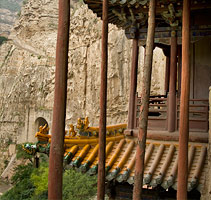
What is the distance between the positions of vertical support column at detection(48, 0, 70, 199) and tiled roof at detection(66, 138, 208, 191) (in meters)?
2.11

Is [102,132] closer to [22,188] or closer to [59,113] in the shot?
[59,113]

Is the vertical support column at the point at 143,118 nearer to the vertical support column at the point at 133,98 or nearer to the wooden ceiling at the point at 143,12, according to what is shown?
the wooden ceiling at the point at 143,12

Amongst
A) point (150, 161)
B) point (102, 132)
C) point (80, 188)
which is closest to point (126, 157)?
point (150, 161)

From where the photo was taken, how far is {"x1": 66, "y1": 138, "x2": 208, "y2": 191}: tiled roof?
4.59m

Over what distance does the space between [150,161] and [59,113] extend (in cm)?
260

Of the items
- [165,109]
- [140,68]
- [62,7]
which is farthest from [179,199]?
[140,68]

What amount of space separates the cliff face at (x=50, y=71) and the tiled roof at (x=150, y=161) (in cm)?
1371

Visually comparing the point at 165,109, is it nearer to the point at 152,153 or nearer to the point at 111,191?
the point at 152,153

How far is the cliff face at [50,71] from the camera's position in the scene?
67.8 ft

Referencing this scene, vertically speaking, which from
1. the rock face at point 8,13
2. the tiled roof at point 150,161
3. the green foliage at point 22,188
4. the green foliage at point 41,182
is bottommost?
the green foliage at point 22,188

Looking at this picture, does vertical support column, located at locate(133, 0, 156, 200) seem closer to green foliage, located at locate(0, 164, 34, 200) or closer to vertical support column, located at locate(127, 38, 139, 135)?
vertical support column, located at locate(127, 38, 139, 135)

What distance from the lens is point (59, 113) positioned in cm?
294

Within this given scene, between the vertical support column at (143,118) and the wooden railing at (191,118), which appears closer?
the vertical support column at (143,118)

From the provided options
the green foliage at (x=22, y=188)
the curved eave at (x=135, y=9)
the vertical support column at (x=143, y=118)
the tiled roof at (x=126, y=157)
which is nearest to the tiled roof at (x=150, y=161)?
the tiled roof at (x=126, y=157)
